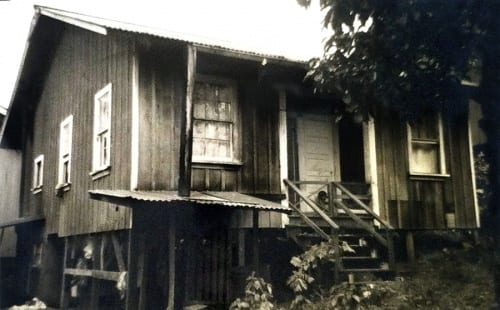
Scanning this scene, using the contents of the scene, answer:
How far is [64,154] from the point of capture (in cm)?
1380

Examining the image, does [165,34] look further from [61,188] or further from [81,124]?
[61,188]

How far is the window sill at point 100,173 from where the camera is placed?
1066 cm

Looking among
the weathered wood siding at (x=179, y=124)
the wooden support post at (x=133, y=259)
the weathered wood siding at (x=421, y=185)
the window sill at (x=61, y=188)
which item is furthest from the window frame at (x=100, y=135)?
the weathered wood siding at (x=421, y=185)

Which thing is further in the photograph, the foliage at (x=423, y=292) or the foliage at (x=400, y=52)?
the foliage at (x=423, y=292)

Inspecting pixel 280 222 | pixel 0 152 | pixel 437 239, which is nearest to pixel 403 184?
pixel 437 239

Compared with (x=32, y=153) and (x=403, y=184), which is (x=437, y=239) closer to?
(x=403, y=184)

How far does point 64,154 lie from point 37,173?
3152 mm

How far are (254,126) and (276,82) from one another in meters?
1.05

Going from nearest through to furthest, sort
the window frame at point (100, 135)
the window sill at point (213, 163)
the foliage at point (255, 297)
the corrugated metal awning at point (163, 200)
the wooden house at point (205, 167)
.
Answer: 1. the corrugated metal awning at point (163, 200)
2. the foliage at point (255, 297)
3. the wooden house at point (205, 167)
4. the window sill at point (213, 163)
5. the window frame at point (100, 135)

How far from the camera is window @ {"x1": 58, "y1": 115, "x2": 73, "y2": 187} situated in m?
13.4

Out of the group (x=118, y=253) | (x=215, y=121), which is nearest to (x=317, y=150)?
(x=215, y=121)

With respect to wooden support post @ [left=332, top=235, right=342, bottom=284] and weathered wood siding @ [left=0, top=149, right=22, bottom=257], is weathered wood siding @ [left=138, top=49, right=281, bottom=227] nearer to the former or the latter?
wooden support post @ [left=332, top=235, right=342, bottom=284]

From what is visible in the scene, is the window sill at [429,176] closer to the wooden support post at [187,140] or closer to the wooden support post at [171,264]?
the wooden support post at [187,140]

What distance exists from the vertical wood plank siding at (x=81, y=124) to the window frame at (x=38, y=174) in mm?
235
